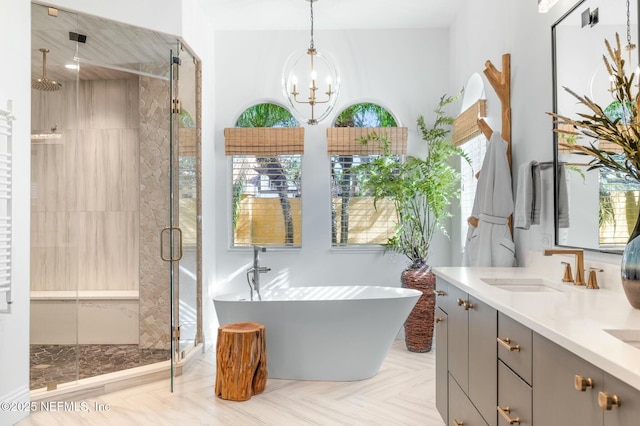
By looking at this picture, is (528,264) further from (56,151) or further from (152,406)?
(56,151)

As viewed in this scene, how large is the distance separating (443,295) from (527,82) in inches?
54.0

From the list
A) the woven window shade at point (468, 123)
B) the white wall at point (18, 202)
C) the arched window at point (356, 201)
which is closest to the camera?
the white wall at point (18, 202)

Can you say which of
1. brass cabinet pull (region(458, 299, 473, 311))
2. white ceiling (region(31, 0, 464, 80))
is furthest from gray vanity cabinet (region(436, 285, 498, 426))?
white ceiling (region(31, 0, 464, 80))

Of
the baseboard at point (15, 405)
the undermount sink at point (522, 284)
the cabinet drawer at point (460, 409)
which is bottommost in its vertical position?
the baseboard at point (15, 405)

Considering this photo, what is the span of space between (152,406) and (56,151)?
1769 mm

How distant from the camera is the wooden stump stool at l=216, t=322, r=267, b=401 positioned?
3.32 meters

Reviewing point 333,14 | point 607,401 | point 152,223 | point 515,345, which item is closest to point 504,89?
point 333,14

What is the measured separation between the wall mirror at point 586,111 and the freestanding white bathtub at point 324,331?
55.9 inches

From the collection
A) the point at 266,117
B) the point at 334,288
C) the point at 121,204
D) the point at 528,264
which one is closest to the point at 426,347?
the point at 334,288

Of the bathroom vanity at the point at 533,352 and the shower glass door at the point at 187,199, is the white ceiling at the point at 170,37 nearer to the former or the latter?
the shower glass door at the point at 187,199

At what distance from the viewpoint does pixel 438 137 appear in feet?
15.9

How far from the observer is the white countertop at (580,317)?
1.11 m

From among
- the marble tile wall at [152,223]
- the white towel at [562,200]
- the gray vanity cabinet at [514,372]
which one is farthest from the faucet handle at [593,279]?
the marble tile wall at [152,223]

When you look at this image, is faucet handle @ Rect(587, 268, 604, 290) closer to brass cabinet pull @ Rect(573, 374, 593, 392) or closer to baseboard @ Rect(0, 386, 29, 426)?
brass cabinet pull @ Rect(573, 374, 593, 392)
